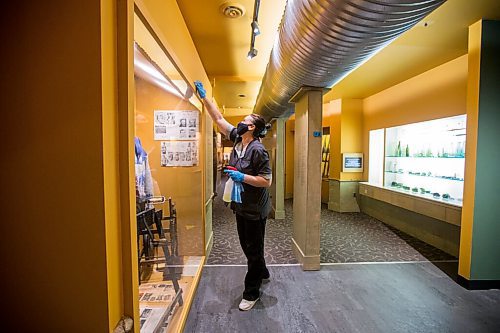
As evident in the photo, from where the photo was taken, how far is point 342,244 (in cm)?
373

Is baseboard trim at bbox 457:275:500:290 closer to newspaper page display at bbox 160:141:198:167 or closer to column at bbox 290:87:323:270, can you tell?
column at bbox 290:87:323:270

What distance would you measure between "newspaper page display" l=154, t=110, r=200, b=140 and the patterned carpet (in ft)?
5.49

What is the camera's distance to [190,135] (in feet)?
9.39

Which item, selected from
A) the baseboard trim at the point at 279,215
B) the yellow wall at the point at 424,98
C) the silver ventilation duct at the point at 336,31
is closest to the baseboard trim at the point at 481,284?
the yellow wall at the point at 424,98

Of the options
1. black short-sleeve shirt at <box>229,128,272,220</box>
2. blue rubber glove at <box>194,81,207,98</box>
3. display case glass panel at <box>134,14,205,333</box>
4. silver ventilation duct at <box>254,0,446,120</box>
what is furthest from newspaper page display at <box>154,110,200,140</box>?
silver ventilation duct at <box>254,0,446,120</box>

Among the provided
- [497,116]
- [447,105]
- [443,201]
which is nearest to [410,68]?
[447,105]

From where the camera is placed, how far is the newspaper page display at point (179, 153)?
2.87 meters

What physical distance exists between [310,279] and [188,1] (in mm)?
3053

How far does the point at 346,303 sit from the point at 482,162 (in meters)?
2.00

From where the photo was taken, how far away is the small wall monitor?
5797 mm

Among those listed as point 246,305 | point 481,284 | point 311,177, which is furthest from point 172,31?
point 481,284

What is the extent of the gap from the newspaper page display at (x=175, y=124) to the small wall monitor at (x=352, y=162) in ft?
13.8

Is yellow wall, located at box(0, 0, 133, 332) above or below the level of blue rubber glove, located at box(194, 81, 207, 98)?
below

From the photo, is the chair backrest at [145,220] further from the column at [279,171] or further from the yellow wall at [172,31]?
the column at [279,171]
